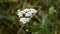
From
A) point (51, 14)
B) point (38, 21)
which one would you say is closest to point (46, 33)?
point (51, 14)

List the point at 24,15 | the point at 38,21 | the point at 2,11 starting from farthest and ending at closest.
→ the point at 2,11, the point at 38,21, the point at 24,15

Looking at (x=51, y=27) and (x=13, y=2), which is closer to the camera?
(x=51, y=27)

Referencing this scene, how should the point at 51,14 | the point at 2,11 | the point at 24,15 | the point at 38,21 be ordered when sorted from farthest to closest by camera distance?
the point at 2,11
the point at 38,21
the point at 24,15
the point at 51,14

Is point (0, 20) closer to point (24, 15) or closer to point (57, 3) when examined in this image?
point (24, 15)

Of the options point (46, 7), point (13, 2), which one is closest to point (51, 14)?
point (46, 7)

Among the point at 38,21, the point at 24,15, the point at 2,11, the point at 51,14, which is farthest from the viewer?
the point at 2,11

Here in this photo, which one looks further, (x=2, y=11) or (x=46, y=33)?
(x=2, y=11)

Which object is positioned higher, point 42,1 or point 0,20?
point 42,1

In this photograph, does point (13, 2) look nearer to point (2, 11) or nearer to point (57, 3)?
point (2, 11)

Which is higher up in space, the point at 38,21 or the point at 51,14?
the point at 51,14
